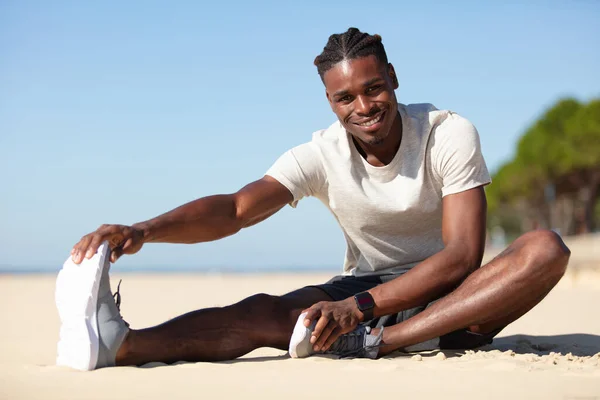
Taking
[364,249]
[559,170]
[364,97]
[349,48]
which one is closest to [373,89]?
[364,97]

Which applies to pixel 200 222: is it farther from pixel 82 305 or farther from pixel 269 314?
pixel 82 305

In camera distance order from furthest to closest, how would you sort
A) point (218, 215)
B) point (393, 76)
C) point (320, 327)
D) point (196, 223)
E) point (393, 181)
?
1. point (393, 76)
2. point (393, 181)
3. point (218, 215)
4. point (196, 223)
5. point (320, 327)

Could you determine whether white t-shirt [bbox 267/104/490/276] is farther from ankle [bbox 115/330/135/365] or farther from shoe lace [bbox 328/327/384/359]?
ankle [bbox 115/330/135/365]

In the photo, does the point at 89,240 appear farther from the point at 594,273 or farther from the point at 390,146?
the point at 594,273

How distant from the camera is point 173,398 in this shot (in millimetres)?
2572

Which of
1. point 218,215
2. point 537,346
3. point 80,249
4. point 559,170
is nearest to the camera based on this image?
point 80,249

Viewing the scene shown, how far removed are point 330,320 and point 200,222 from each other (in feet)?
2.74

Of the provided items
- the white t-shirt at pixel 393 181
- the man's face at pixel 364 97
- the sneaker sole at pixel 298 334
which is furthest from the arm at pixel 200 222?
the sneaker sole at pixel 298 334

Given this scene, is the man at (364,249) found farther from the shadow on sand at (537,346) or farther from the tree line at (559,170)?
the tree line at (559,170)

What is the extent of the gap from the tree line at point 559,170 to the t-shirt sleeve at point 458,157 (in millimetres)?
29680

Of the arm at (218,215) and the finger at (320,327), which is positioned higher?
the arm at (218,215)

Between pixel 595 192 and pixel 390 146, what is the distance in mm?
34763

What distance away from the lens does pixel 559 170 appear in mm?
35469

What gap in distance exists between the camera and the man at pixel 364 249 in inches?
125
